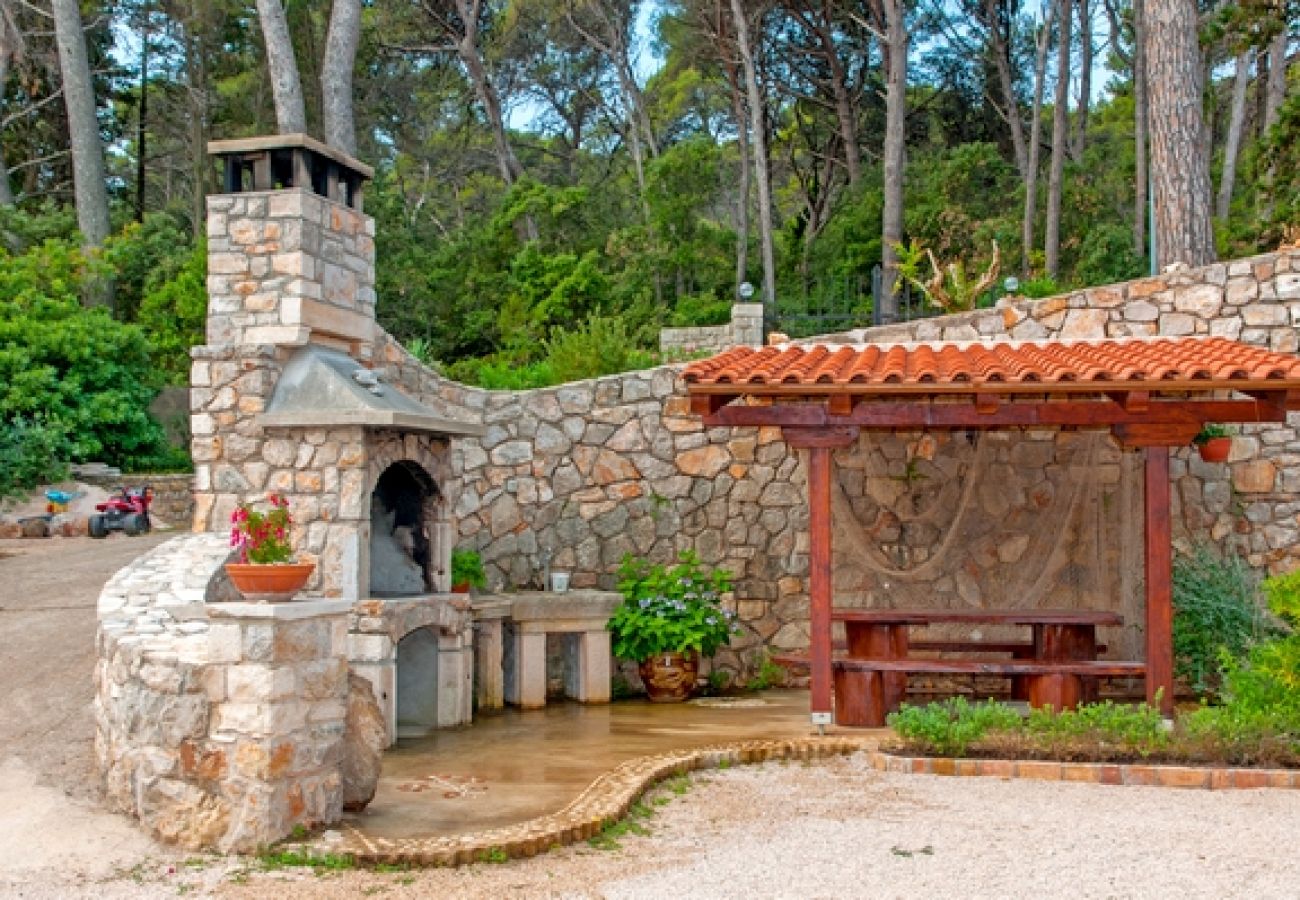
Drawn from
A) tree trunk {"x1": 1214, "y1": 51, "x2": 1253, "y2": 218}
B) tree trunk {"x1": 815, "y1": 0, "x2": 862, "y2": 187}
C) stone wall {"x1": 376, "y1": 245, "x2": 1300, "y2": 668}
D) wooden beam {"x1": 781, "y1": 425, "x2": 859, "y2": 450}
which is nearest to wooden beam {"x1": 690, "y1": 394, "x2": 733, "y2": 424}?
wooden beam {"x1": 781, "y1": 425, "x2": 859, "y2": 450}

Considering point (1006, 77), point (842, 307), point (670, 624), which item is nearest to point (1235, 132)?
point (1006, 77)

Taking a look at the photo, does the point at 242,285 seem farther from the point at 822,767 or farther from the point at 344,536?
the point at 822,767

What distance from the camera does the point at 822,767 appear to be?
8.16m

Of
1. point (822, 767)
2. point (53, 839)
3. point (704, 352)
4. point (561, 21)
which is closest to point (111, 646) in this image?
point (53, 839)

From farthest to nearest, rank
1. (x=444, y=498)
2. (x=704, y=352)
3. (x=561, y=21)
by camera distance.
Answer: (x=561, y=21) < (x=704, y=352) < (x=444, y=498)

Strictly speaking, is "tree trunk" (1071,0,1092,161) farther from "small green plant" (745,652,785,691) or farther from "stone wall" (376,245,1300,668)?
"small green plant" (745,652,785,691)

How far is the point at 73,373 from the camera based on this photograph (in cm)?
1453

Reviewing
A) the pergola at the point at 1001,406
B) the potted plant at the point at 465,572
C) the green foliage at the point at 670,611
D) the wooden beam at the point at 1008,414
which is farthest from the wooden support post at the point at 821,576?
the potted plant at the point at 465,572

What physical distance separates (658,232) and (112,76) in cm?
1132

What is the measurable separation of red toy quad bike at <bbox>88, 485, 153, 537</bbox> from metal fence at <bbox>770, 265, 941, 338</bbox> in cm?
746

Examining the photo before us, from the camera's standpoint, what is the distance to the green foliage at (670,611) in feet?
34.9

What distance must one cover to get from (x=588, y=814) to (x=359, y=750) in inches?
48.2

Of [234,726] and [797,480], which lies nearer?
[234,726]

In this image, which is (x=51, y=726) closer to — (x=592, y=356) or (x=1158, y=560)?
(x=592, y=356)
